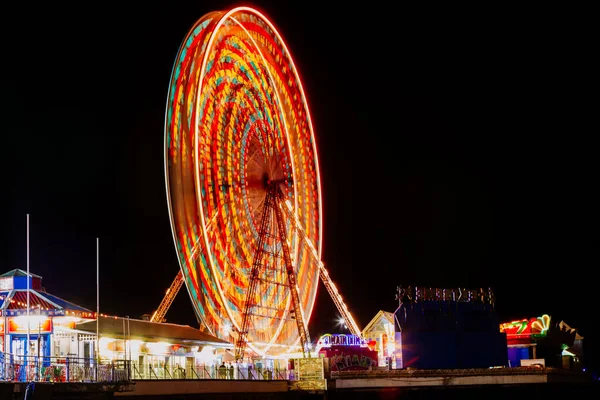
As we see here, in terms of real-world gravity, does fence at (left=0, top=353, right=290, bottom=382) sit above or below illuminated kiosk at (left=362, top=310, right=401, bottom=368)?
below

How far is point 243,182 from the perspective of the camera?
45594 mm

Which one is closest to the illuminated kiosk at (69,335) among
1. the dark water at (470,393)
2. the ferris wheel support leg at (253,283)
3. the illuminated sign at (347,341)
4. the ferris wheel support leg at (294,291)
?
the ferris wheel support leg at (253,283)

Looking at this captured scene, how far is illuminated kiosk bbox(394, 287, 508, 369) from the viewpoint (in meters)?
45.0

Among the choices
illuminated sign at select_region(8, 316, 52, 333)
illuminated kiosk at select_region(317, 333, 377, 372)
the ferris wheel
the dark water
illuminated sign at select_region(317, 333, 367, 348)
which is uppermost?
the ferris wheel

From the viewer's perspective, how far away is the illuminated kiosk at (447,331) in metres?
45.0

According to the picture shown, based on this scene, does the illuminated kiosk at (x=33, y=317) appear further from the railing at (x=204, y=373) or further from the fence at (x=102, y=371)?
the railing at (x=204, y=373)

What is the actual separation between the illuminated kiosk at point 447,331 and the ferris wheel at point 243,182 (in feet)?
13.7

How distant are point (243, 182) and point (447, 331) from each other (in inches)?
482

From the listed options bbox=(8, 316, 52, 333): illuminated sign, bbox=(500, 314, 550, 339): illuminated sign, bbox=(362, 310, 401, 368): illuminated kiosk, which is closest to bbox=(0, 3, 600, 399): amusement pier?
bbox=(8, 316, 52, 333): illuminated sign

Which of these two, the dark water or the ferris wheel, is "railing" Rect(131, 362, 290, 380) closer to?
the ferris wheel

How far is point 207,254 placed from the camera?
130 ft

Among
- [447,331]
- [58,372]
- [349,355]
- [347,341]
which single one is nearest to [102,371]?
[58,372]

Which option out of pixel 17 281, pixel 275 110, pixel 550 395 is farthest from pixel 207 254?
pixel 550 395

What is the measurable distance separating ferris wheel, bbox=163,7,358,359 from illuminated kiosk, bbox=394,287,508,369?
4.17 m
